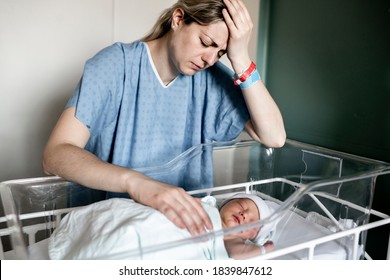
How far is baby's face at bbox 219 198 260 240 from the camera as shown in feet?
2.97

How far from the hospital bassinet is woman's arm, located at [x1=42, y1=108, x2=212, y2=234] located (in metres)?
0.08

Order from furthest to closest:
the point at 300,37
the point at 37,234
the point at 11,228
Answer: the point at 300,37 < the point at 37,234 < the point at 11,228

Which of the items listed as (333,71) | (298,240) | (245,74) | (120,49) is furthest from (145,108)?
(333,71)

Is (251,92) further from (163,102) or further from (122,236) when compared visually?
(122,236)

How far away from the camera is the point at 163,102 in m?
1.06

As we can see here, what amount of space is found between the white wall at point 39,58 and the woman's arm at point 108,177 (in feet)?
1.98

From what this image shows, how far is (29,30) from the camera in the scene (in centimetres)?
132

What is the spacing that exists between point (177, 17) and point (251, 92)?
28cm

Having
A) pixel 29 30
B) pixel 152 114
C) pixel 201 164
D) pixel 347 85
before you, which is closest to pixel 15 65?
pixel 29 30

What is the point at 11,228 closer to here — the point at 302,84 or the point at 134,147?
the point at 134,147

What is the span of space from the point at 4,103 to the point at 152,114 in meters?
0.64

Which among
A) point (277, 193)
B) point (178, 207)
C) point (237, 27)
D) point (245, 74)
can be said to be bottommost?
point (277, 193)

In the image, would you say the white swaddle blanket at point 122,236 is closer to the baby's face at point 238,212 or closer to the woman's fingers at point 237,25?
the baby's face at point 238,212

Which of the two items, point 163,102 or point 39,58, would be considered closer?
point 163,102
